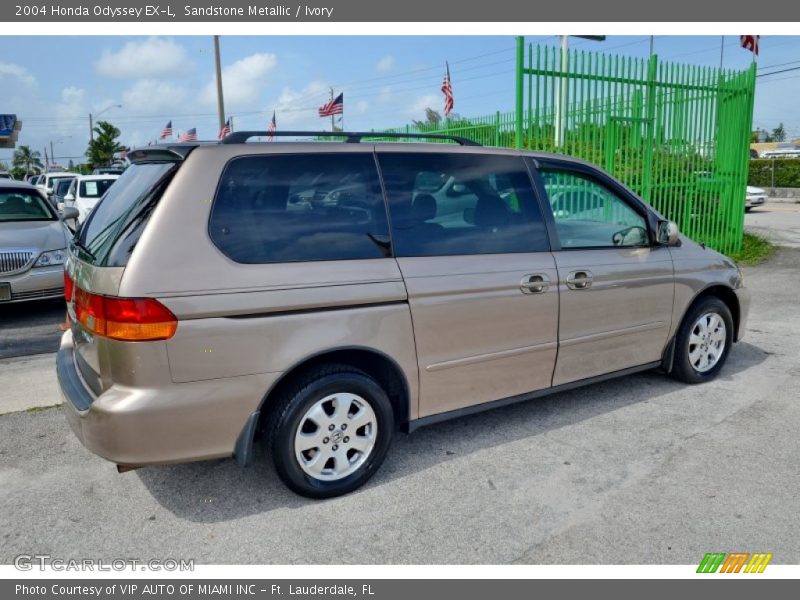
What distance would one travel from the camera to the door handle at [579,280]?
4.09 metres

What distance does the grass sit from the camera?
11.3m

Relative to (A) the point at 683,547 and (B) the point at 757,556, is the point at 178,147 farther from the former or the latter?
(B) the point at 757,556

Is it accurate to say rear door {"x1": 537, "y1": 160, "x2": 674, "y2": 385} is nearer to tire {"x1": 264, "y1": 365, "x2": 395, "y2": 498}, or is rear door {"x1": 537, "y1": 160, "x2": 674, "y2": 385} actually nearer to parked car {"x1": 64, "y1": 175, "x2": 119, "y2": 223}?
tire {"x1": 264, "y1": 365, "x2": 395, "y2": 498}

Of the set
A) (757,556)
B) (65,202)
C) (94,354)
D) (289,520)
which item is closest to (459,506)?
(289,520)

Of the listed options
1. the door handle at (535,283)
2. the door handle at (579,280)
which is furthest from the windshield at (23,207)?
the door handle at (579,280)

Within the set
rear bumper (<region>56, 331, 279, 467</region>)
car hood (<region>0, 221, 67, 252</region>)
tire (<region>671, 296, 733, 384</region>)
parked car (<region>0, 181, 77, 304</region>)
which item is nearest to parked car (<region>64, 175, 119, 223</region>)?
parked car (<region>0, 181, 77, 304</region>)

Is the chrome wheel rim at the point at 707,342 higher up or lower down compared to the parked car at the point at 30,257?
lower down

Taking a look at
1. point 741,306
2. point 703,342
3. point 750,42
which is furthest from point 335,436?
point 750,42

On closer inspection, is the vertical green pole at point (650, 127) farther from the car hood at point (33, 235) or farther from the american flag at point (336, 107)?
the american flag at point (336, 107)

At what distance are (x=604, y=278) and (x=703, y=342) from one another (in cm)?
133

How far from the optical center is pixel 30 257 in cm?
728

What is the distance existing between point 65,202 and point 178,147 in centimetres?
1560

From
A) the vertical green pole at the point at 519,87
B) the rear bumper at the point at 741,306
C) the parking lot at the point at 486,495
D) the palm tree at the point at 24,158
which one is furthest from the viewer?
the palm tree at the point at 24,158

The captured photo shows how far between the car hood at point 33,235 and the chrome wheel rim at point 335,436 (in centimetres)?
561
